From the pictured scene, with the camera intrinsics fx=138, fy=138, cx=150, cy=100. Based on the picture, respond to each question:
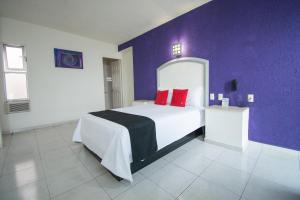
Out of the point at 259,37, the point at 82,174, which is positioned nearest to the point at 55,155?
the point at 82,174

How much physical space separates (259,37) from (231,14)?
2.12ft

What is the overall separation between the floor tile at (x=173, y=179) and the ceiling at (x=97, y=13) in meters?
2.98

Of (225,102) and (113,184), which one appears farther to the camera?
(225,102)

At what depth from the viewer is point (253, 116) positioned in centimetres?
240

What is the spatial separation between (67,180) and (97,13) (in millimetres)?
3223

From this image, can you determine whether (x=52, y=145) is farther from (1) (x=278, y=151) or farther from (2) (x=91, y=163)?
(1) (x=278, y=151)

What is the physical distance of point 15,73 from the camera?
3.33 metres

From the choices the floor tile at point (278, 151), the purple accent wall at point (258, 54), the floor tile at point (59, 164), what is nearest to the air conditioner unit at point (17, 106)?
Result: the floor tile at point (59, 164)

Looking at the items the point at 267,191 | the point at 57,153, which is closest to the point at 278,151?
the point at 267,191

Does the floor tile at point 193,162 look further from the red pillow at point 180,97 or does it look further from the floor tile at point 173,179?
the red pillow at point 180,97

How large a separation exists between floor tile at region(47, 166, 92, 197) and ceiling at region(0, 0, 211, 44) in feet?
9.67

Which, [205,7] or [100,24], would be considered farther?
[100,24]

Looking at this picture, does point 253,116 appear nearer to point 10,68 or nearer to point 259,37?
point 259,37

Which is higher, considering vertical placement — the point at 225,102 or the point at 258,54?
the point at 258,54
